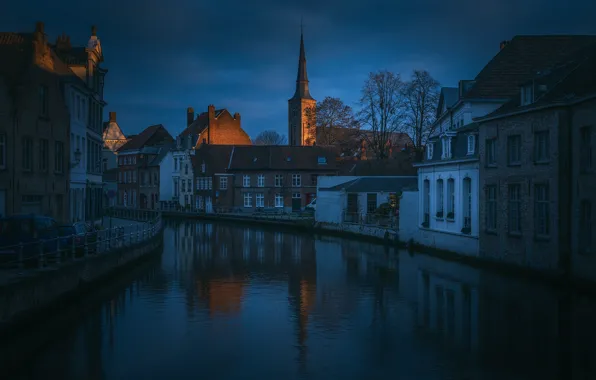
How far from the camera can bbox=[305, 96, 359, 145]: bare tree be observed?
74.9m

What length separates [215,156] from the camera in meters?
77.9

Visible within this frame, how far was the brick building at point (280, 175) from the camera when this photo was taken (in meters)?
74.6

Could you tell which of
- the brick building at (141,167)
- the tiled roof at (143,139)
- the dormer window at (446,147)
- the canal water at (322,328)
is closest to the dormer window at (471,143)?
the dormer window at (446,147)

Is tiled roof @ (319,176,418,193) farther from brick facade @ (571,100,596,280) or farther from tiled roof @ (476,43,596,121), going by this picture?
brick facade @ (571,100,596,280)

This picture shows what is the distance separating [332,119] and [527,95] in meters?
50.9

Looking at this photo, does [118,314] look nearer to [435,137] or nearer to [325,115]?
[435,137]

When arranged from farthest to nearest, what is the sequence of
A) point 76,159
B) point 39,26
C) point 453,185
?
point 76,159 → point 39,26 → point 453,185

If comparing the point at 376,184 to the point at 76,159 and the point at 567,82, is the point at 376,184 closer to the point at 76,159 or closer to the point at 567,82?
the point at 76,159

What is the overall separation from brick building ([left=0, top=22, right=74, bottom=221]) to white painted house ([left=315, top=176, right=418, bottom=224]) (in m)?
22.5

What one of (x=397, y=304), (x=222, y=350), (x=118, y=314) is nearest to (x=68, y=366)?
(x=222, y=350)

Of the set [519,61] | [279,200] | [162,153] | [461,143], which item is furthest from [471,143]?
[162,153]

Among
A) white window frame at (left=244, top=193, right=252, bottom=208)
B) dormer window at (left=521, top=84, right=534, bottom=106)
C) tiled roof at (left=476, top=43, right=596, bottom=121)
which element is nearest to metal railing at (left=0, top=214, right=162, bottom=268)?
tiled roof at (left=476, top=43, right=596, bottom=121)

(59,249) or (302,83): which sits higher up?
(302,83)

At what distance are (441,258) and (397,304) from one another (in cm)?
1291
